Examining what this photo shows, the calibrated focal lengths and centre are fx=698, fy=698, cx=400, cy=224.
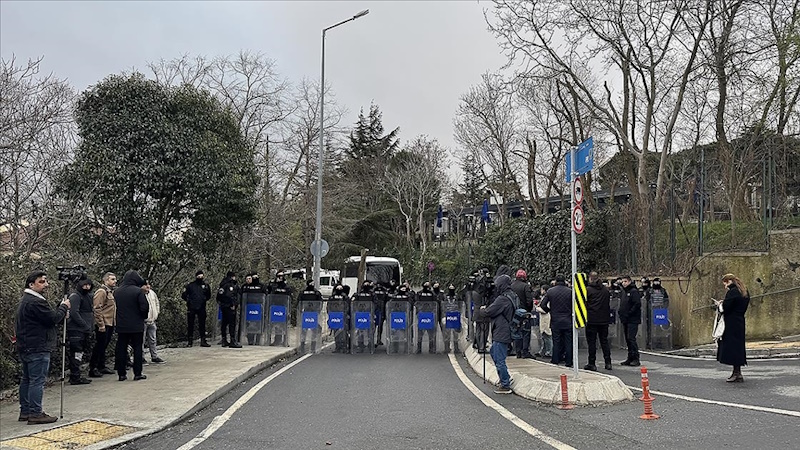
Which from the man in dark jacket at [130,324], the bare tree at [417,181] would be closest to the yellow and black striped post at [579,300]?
the man in dark jacket at [130,324]

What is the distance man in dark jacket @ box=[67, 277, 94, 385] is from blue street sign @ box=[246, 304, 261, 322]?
21.2ft

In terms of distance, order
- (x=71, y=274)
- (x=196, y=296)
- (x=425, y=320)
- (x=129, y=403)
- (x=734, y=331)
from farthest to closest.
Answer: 1. (x=425, y=320)
2. (x=196, y=296)
3. (x=734, y=331)
4. (x=71, y=274)
5. (x=129, y=403)

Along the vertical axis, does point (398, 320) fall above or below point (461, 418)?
above

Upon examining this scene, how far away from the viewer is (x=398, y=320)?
1731 cm

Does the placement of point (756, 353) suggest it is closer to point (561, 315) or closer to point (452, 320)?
point (561, 315)

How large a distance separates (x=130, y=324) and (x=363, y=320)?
21.0 feet

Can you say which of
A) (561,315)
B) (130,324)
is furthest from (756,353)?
(130,324)

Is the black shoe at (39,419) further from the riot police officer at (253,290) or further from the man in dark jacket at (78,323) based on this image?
the riot police officer at (253,290)

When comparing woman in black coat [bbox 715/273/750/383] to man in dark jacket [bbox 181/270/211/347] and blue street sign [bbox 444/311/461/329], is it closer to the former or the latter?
blue street sign [bbox 444/311/461/329]

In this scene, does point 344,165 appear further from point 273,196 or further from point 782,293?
point 782,293

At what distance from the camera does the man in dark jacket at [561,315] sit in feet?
44.5

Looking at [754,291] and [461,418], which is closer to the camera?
[461,418]

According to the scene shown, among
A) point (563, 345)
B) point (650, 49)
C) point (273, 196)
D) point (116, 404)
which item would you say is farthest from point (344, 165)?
point (116, 404)

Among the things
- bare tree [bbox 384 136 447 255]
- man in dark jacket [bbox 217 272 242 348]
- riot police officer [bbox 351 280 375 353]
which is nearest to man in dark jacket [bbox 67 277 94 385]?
man in dark jacket [bbox 217 272 242 348]
